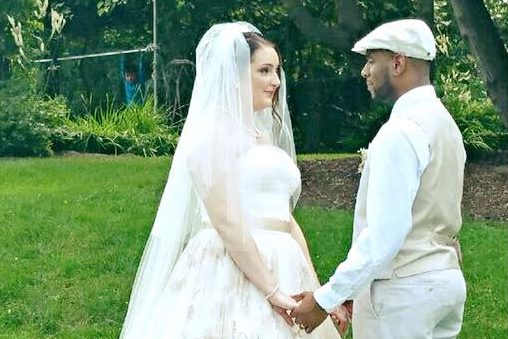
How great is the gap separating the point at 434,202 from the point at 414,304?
1.08 ft

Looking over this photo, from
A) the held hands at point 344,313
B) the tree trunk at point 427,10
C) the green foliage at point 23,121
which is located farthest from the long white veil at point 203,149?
the green foliage at point 23,121

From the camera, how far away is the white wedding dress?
390 centimetres

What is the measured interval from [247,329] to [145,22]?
62.4 ft

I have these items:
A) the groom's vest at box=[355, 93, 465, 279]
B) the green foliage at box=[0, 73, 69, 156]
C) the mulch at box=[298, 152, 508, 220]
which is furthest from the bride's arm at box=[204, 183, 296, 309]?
the green foliage at box=[0, 73, 69, 156]

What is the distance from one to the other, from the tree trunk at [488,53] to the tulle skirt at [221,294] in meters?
6.29

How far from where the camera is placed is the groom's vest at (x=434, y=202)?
331 centimetres

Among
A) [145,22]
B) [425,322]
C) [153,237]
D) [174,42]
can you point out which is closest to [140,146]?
[174,42]

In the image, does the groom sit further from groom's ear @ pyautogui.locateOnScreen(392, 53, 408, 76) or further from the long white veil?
the long white veil

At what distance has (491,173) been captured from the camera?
1349 cm

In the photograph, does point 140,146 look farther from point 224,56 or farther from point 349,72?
point 224,56

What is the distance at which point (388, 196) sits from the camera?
3240 millimetres

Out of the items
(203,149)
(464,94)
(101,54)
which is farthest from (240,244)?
(101,54)

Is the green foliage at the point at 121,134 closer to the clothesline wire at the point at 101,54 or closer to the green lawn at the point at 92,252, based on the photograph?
the clothesline wire at the point at 101,54

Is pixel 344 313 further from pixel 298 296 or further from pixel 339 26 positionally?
pixel 339 26
